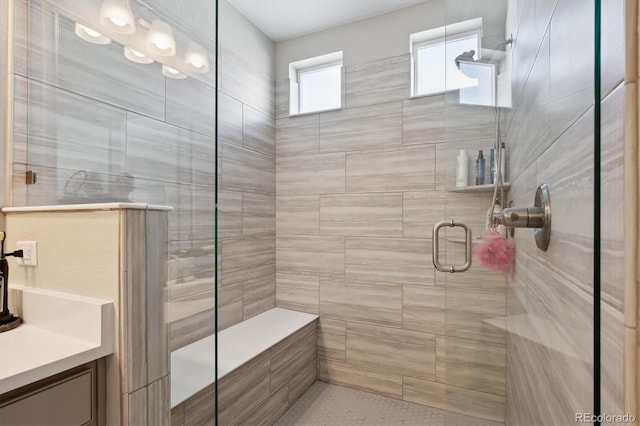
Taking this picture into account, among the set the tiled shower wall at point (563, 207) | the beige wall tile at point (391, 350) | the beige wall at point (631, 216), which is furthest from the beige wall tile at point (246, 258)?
the beige wall at point (631, 216)

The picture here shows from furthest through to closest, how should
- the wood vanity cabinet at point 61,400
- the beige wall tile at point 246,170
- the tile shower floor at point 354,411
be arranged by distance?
the beige wall tile at point 246,170 < the tile shower floor at point 354,411 < the wood vanity cabinet at point 61,400

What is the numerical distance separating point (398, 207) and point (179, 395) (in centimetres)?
158

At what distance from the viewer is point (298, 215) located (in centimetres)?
245

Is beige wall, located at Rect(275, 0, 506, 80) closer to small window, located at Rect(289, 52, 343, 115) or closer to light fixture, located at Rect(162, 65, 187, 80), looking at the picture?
small window, located at Rect(289, 52, 343, 115)

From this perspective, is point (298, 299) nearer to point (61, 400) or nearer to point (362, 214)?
point (362, 214)

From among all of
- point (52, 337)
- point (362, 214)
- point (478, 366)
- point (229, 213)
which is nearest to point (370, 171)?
point (362, 214)

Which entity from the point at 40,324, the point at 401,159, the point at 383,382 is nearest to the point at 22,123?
the point at 40,324

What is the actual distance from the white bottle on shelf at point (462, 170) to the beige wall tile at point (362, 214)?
0.97m

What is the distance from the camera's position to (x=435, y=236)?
1.11m

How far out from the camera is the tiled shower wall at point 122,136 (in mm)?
1022

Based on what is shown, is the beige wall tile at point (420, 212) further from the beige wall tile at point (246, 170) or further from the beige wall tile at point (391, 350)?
the beige wall tile at point (246, 170)

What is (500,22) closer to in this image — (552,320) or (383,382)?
(552,320)

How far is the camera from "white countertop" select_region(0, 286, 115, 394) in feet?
2.63

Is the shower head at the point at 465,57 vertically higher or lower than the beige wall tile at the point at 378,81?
lower
